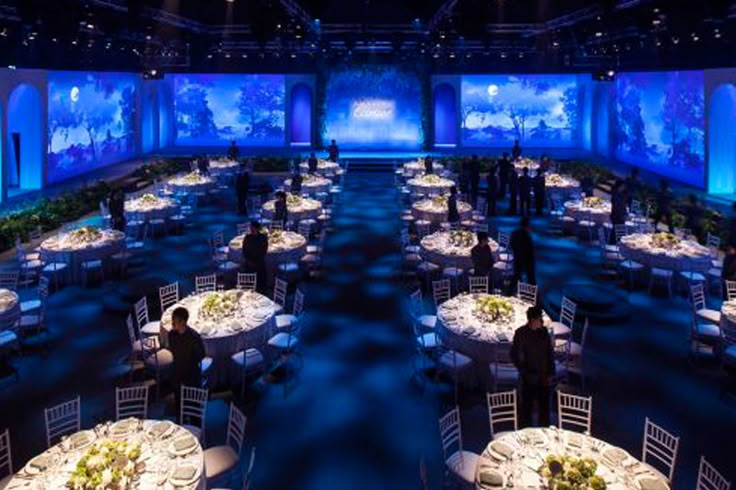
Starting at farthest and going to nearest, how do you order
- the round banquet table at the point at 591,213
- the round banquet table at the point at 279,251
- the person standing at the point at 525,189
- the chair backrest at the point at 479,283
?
the person standing at the point at 525,189, the round banquet table at the point at 591,213, the round banquet table at the point at 279,251, the chair backrest at the point at 479,283

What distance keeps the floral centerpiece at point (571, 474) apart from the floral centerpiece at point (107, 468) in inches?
126

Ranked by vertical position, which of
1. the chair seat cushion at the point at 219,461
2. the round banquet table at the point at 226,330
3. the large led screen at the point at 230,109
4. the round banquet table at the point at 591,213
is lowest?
the chair seat cushion at the point at 219,461

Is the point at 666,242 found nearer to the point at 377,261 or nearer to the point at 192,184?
the point at 377,261

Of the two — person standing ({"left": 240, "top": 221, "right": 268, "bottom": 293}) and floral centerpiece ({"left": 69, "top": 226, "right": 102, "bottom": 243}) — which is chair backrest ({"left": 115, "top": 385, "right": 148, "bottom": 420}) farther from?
floral centerpiece ({"left": 69, "top": 226, "right": 102, "bottom": 243})

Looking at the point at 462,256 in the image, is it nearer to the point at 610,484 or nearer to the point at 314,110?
the point at 610,484

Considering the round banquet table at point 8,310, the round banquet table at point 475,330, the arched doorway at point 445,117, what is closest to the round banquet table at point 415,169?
the arched doorway at point 445,117

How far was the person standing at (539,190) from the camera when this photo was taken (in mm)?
19047

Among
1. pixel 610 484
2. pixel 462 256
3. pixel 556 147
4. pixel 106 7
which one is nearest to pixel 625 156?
pixel 556 147

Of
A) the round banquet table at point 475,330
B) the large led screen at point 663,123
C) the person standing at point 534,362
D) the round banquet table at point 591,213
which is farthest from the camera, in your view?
the large led screen at point 663,123

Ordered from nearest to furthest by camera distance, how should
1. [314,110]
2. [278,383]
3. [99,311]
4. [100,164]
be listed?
[278,383] → [99,311] → [100,164] → [314,110]

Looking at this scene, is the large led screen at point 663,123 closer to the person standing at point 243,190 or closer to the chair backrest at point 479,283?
the chair backrest at point 479,283

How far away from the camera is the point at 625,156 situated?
28578mm

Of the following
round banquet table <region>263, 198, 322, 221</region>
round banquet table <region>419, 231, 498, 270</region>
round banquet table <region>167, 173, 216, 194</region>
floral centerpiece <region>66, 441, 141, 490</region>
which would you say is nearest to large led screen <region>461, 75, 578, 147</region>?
round banquet table <region>167, 173, 216, 194</region>

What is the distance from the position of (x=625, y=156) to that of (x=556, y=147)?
4.82 meters
